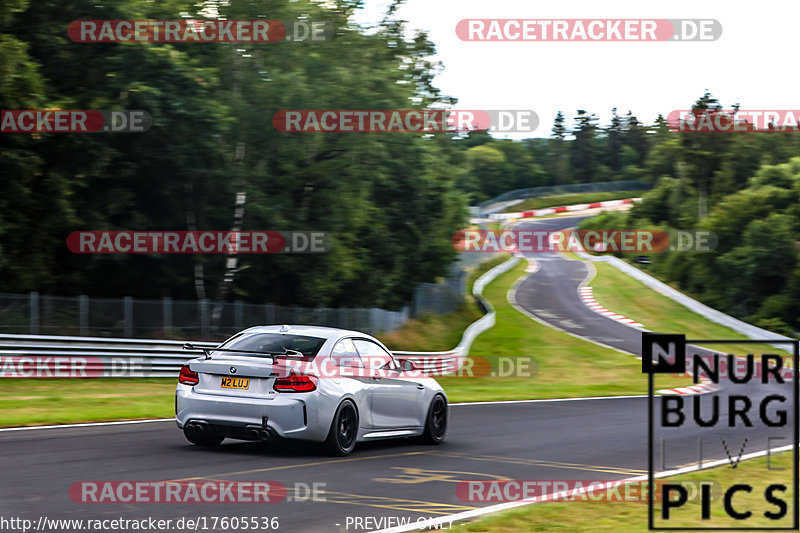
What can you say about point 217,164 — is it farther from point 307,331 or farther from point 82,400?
point 307,331

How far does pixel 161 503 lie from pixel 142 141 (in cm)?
2085

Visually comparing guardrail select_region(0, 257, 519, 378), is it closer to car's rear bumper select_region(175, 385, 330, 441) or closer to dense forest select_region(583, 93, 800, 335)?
car's rear bumper select_region(175, 385, 330, 441)

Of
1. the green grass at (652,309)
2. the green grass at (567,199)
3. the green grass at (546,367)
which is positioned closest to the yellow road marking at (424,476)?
the green grass at (546,367)

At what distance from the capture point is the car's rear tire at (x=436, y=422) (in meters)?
13.3

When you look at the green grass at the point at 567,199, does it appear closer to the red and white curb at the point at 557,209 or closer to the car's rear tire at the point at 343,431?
the red and white curb at the point at 557,209

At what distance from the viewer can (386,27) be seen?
132ft

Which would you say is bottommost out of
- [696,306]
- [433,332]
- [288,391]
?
[433,332]

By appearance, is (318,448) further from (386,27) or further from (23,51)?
(386,27)

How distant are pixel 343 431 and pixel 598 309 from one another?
1638 inches

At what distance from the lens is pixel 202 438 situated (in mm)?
11719

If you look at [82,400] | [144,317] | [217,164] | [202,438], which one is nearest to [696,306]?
[217,164]

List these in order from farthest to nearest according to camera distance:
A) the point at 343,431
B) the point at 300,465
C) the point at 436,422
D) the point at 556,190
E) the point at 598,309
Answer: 1. the point at 556,190
2. the point at 598,309
3. the point at 436,422
4. the point at 343,431
5. the point at 300,465

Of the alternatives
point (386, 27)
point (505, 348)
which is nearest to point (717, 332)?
point (505, 348)

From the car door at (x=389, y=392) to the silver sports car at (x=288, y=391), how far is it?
0.06 feet
